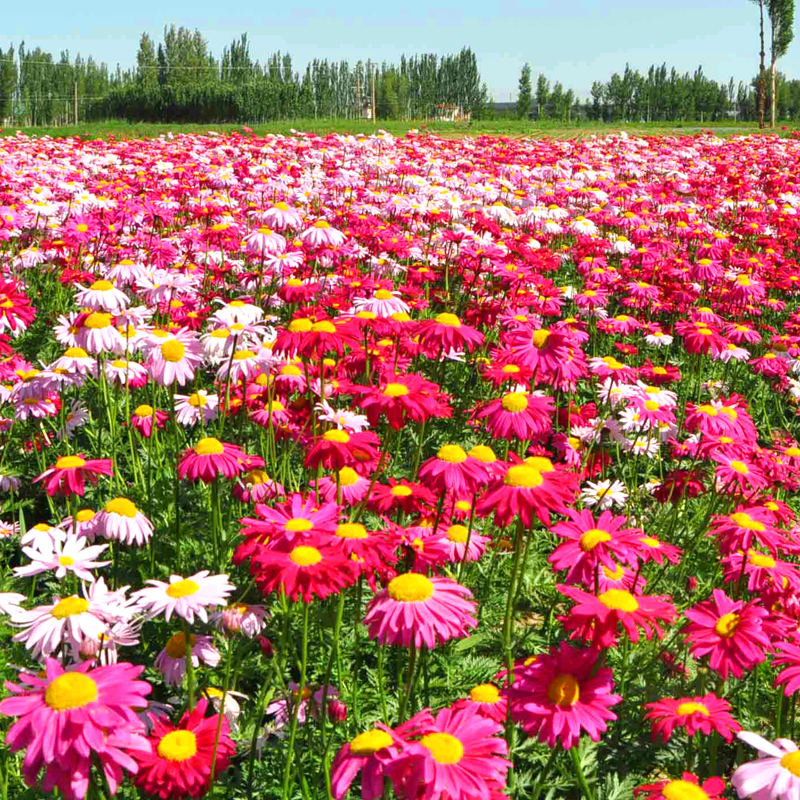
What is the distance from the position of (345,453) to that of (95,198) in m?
6.42

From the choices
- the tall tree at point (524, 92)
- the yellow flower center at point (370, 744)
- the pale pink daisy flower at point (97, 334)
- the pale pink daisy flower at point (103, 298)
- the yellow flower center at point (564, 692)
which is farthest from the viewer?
the tall tree at point (524, 92)

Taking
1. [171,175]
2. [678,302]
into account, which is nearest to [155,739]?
[678,302]

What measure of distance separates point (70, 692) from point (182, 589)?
735 millimetres

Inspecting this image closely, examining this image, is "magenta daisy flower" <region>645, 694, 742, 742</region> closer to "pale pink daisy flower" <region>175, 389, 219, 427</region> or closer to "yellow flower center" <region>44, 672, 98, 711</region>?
"yellow flower center" <region>44, 672, 98, 711</region>

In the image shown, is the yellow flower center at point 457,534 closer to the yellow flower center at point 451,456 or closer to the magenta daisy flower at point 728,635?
the yellow flower center at point 451,456

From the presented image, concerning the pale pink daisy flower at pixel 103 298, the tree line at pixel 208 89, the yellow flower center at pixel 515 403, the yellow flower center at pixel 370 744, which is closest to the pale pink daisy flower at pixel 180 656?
the yellow flower center at pixel 370 744

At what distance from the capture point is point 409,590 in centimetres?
188

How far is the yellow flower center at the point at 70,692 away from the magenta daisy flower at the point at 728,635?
1.53 meters

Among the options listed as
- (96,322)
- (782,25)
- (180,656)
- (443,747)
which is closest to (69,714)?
(443,747)

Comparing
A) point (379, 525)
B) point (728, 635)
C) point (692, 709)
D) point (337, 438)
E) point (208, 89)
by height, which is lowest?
point (379, 525)

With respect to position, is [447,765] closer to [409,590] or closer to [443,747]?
[443,747]

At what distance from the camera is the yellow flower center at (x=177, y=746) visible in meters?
1.90

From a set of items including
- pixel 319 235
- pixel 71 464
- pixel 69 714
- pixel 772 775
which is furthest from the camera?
pixel 319 235

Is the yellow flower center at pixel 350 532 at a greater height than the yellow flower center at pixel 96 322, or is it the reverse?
the yellow flower center at pixel 96 322
